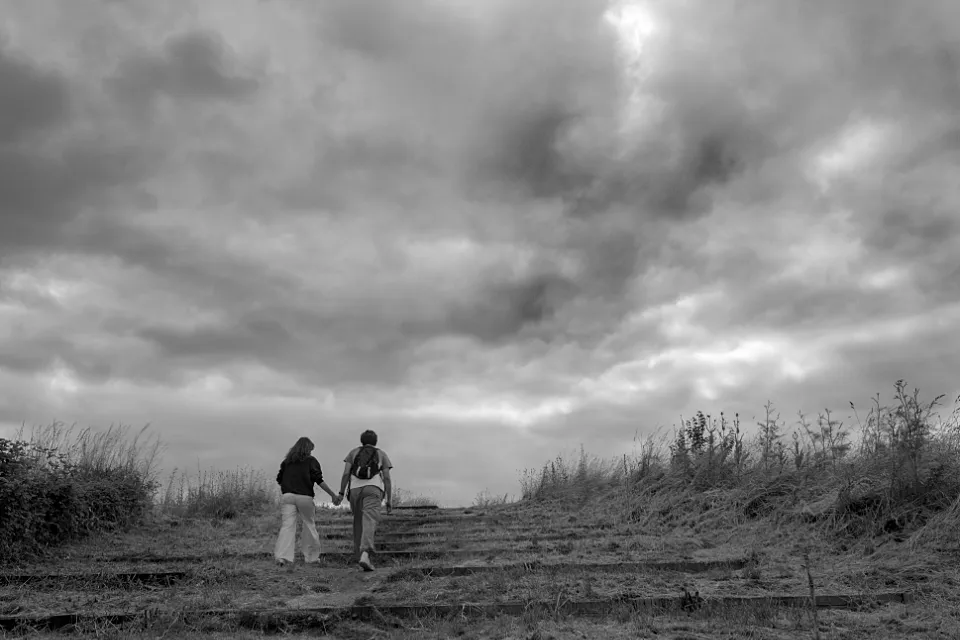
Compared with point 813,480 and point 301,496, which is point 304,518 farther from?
point 813,480

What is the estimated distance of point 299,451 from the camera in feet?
41.1

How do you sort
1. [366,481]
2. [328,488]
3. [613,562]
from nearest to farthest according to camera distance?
1. [613,562]
2. [366,481]
3. [328,488]

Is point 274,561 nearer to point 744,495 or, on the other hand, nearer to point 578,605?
point 578,605

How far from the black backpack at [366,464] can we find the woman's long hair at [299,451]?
81 cm

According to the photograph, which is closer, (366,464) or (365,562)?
(365,562)

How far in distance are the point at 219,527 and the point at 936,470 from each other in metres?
13.3

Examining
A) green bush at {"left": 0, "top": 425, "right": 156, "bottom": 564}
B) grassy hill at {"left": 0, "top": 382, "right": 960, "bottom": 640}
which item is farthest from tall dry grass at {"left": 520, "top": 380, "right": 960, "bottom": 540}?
green bush at {"left": 0, "top": 425, "right": 156, "bottom": 564}

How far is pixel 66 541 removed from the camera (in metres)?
14.1

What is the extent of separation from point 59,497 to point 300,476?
4.91 metres

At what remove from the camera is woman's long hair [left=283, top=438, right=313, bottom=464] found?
493 inches

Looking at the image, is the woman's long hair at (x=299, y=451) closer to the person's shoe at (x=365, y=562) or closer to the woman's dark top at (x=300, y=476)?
the woman's dark top at (x=300, y=476)

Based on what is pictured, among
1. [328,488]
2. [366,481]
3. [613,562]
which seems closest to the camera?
[613,562]

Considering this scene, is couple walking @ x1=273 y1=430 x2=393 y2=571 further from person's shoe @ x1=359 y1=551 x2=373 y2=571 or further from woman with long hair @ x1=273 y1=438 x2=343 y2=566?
person's shoe @ x1=359 y1=551 x2=373 y2=571

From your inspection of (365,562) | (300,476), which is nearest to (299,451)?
(300,476)
